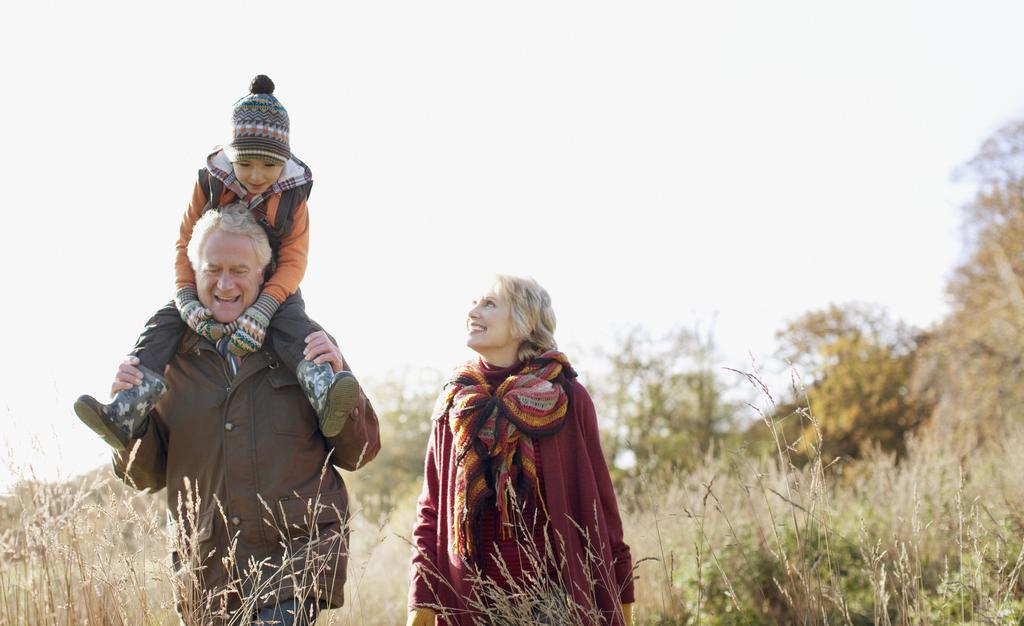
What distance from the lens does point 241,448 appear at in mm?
3312

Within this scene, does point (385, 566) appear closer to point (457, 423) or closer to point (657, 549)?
point (657, 549)

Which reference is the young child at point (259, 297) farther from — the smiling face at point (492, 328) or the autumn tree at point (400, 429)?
the autumn tree at point (400, 429)

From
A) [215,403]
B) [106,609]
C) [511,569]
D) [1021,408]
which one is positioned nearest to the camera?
[106,609]

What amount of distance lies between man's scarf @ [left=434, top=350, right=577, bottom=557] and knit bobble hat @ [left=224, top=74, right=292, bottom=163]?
1.25m

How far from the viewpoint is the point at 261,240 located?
357cm

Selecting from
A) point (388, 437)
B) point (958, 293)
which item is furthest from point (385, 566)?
point (958, 293)

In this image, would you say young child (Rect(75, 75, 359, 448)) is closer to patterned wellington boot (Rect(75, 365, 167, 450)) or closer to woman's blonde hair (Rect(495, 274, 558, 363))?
patterned wellington boot (Rect(75, 365, 167, 450))

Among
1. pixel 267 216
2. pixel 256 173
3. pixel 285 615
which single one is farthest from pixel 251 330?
pixel 285 615

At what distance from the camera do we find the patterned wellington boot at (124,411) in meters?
3.08

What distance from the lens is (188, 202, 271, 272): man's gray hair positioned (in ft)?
11.5

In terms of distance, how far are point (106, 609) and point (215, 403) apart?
0.79 m

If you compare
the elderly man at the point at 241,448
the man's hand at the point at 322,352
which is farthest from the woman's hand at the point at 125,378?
the man's hand at the point at 322,352

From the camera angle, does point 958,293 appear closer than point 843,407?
Yes

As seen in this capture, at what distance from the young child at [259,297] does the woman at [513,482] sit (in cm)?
70
